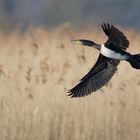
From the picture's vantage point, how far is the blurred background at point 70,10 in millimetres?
14927

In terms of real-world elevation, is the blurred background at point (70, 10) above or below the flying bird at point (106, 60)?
above

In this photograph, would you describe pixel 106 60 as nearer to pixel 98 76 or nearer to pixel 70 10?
pixel 98 76

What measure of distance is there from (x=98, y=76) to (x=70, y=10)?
621 centimetres

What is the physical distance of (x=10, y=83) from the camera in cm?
931

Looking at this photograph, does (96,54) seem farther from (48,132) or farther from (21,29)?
(48,132)

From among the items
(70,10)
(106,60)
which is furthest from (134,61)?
(70,10)

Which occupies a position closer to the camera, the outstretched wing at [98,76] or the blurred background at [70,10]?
the outstretched wing at [98,76]

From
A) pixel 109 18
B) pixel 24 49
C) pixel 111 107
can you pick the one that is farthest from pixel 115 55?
pixel 109 18

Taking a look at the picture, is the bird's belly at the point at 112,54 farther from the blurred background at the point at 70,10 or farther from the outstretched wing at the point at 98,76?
the blurred background at the point at 70,10

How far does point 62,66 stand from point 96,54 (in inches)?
26.4

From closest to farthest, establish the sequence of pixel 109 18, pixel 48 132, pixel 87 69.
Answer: pixel 48 132
pixel 87 69
pixel 109 18

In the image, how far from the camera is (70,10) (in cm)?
1587

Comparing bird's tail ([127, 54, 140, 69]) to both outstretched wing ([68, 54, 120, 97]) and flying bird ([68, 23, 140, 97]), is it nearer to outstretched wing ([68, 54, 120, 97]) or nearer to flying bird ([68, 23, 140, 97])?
flying bird ([68, 23, 140, 97])

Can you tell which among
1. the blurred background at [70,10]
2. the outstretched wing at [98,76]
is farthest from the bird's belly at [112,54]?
the blurred background at [70,10]
